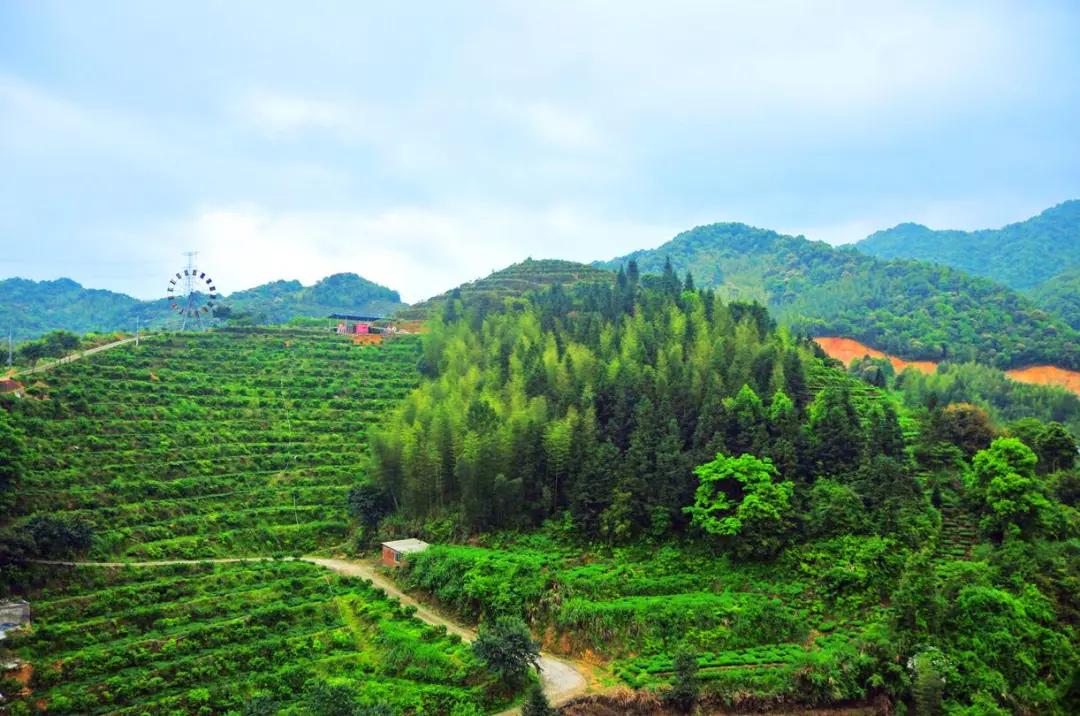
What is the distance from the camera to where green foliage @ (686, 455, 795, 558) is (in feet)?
101

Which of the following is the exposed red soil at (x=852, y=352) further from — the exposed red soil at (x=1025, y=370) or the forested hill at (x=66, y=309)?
the forested hill at (x=66, y=309)

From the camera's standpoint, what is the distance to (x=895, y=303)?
105 m

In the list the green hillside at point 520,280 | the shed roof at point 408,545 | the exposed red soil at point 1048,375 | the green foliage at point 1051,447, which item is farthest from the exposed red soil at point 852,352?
the shed roof at point 408,545

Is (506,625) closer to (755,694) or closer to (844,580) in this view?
(755,694)

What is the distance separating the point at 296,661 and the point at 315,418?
2251 cm

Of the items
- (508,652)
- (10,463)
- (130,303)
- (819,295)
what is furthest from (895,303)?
(130,303)

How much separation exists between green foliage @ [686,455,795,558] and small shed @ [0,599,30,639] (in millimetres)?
23336

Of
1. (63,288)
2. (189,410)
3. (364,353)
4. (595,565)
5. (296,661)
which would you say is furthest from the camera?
(63,288)

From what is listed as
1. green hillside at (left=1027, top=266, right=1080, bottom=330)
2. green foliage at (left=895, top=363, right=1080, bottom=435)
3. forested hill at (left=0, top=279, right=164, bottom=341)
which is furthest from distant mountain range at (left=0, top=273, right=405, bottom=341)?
green hillside at (left=1027, top=266, right=1080, bottom=330)

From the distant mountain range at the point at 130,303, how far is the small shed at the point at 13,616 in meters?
83.7

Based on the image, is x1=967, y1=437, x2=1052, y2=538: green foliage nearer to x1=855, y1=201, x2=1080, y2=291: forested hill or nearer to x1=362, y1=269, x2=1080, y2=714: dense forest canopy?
x1=362, y1=269, x2=1080, y2=714: dense forest canopy

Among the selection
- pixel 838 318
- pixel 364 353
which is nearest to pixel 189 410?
pixel 364 353

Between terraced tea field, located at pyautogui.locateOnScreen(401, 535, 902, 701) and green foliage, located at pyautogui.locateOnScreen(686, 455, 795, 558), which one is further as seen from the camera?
green foliage, located at pyautogui.locateOnScreen(686, 455, 795, 558)

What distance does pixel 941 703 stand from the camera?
78.3 feet
